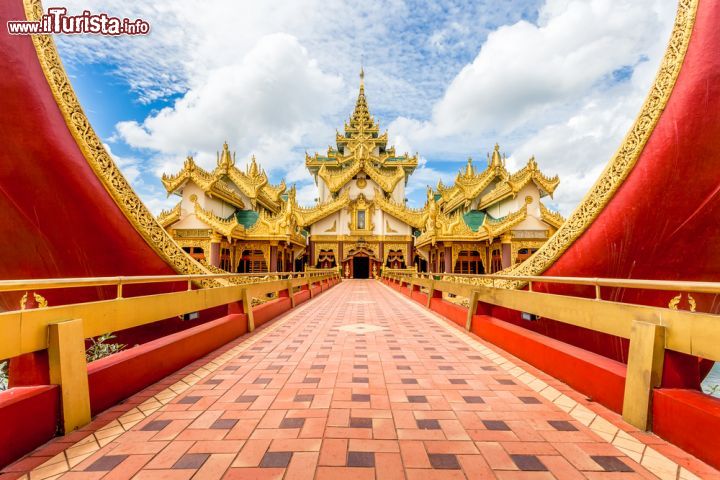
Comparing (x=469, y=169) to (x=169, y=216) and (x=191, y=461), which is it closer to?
(x=169, y=216)

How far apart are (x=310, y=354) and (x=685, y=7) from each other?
642cm

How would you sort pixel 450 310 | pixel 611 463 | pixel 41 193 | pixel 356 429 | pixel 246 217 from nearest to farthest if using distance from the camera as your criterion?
pixel 611 463 → pixel 356 429 → pixel 41 193 → pixel 450 310 → pixel 246 217

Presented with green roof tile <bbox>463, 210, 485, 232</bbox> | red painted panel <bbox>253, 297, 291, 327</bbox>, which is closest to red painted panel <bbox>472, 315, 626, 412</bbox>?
red painted panel <bbox>253, 297, 291, 327</bbox>

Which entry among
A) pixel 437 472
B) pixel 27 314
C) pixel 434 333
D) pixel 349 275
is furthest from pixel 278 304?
pixel 349 275

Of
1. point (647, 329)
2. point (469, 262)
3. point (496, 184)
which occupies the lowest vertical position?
point (647, 329)

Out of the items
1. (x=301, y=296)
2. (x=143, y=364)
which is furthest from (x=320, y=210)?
(x=143, y=364)

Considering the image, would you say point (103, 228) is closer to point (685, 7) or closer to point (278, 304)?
point (278, 304)

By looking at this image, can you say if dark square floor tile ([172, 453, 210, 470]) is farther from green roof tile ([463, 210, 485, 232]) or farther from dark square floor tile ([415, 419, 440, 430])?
green roof tile ([463, 210, 485, 232])

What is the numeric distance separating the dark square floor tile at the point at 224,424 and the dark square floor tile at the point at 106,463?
0.62m

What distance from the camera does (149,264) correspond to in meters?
5.68

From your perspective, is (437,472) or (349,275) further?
(349,275)

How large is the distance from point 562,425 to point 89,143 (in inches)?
259

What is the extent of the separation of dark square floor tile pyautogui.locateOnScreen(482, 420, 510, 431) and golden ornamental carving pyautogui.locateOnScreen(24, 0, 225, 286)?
554 centimetres

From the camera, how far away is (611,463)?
2250 millimetres
